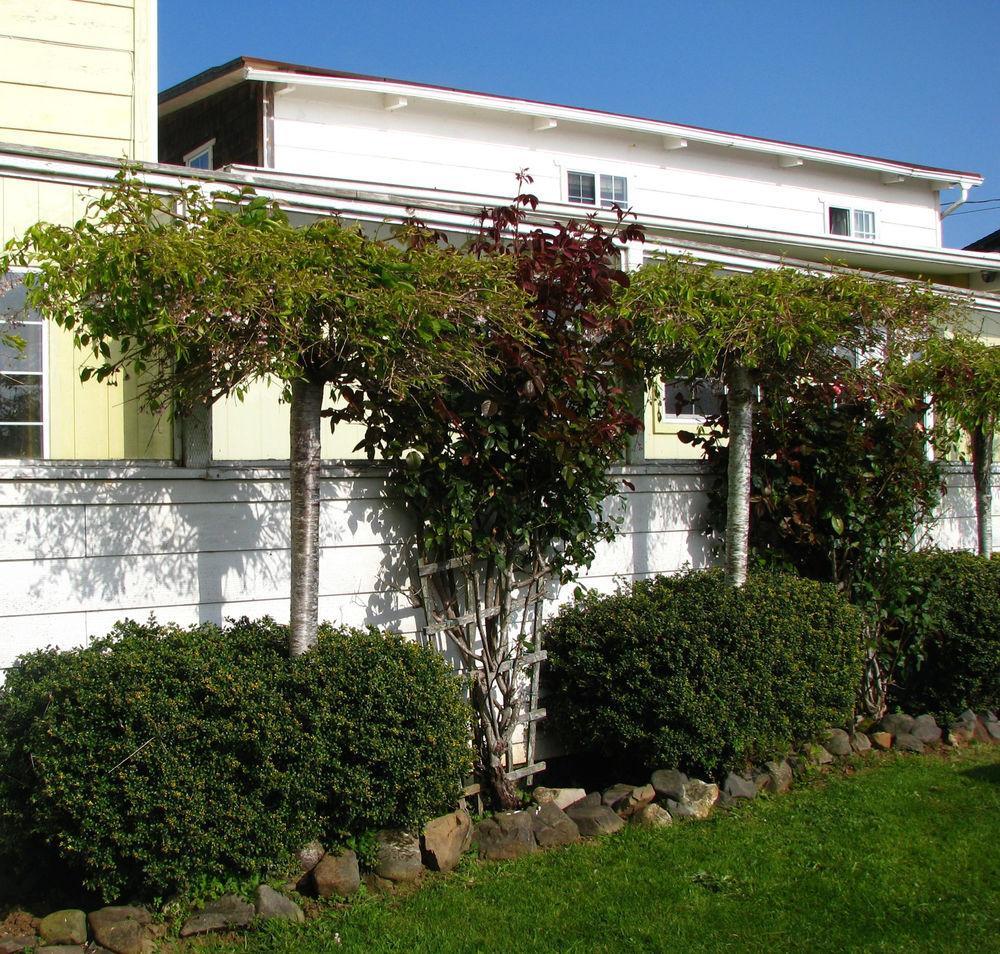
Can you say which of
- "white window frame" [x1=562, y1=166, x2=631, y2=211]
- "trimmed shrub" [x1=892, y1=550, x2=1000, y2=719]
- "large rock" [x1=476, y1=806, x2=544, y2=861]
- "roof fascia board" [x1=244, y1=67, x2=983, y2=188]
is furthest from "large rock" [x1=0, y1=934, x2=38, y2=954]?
"white window frame" [x1=562, y1=166, x2=631, y2=211]

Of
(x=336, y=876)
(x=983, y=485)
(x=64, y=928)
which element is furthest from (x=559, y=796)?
(x=983, y=485)

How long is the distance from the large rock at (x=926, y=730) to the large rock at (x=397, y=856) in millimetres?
3693

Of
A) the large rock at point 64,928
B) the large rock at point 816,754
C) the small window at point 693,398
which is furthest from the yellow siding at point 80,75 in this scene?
the large rock at point 816,754

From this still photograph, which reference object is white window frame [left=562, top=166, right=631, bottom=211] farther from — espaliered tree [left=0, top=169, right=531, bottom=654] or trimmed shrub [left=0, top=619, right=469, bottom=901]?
trimmed shrub [left=0, top=619, right=469, bottom=901]

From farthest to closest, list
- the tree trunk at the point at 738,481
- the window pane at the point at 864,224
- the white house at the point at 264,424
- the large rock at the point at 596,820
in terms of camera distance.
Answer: the window pane at the point at 864,224 → the tree trunk at the point at 738,481 → the large rock at the point at 596,820 → the white house at the point at 264,424

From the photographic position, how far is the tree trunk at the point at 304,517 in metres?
4.63

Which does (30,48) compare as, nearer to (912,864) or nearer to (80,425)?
(80,425)

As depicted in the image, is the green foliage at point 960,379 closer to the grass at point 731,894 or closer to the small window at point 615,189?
the grass at point 731,894

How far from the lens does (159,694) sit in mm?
4195

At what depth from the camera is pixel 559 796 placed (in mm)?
5672

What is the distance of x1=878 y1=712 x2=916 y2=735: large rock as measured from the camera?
273 inches

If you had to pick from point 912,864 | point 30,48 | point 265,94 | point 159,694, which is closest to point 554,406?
point 159,694

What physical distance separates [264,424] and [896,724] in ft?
17.9

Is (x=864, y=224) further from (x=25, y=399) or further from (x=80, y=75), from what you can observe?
(x=25, y=399)
